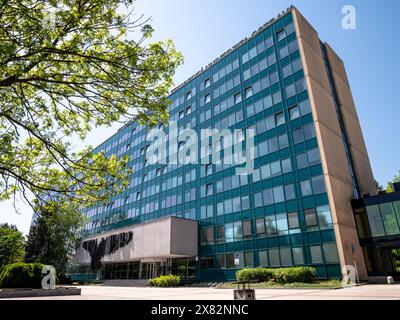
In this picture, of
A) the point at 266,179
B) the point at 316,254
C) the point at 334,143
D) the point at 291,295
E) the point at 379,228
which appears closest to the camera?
the point at 291,295

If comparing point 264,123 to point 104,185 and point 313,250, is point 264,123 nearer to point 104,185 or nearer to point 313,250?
point 313,250

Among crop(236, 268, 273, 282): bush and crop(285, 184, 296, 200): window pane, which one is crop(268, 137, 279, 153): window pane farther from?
crop(236, 268, 273, 282): bush

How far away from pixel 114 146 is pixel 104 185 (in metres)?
59.0

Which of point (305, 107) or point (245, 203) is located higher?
point (305, 107)

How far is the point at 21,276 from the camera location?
66.2 ft

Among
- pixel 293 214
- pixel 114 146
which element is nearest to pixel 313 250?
pixel 293 214

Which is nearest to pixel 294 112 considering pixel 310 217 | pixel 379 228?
pixel 310 217

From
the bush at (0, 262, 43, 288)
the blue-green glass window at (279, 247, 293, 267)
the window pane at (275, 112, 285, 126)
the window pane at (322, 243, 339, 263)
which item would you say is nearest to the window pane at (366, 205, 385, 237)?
the window pane at (322, 243, 339, 263)

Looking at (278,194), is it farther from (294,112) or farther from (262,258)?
(294,112)

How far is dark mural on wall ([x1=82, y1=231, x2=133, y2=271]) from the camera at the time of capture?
40.7 meters

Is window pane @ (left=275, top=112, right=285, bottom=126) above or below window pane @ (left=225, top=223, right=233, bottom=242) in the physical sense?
above

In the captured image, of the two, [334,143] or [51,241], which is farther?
[51,241]

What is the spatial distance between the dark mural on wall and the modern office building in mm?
180

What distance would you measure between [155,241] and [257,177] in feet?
50.4
